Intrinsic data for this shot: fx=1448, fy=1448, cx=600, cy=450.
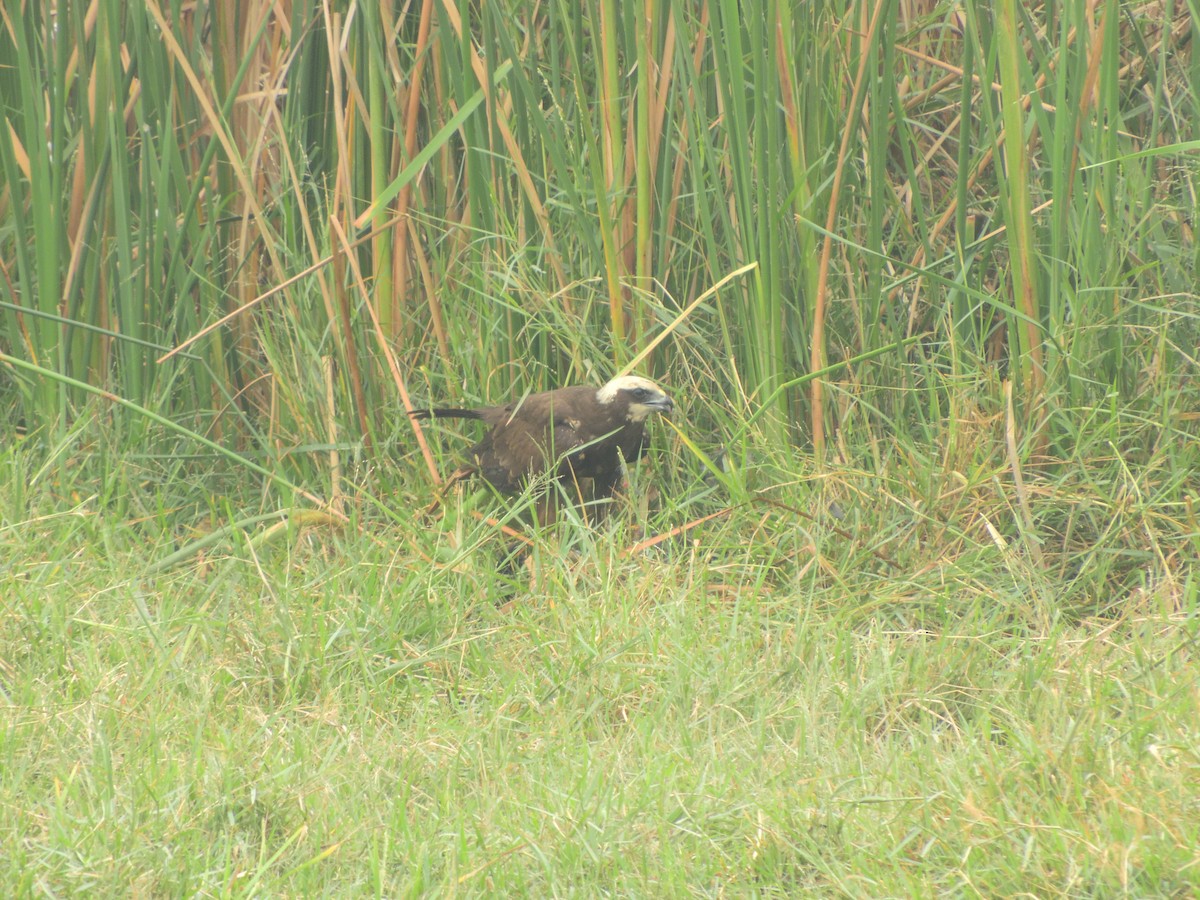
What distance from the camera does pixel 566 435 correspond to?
3201 millimetres

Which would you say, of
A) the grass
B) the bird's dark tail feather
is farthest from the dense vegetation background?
the bird's dark tail feather

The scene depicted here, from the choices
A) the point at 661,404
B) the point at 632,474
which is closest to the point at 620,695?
the point at 661,404

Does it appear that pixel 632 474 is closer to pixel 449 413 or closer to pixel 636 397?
pixel 636 397

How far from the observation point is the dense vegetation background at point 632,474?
2.07 meters

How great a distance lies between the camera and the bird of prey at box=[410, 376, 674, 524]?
317 cm

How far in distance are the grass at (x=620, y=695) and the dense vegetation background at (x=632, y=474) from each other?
0.01m

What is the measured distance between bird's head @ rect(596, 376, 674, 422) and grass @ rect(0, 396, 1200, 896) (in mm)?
253

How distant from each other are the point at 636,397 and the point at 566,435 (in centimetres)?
18

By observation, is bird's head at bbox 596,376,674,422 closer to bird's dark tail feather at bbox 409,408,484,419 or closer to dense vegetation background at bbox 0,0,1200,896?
dense vegetation background at bbox 0,0,1200,896

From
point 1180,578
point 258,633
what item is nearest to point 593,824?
point 258,633

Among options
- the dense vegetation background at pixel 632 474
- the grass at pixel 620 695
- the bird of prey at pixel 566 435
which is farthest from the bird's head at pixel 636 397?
the grass at pixel 620 695

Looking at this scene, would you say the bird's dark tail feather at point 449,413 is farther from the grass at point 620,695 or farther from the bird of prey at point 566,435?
the grass at point 620,695

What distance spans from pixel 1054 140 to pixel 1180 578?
2.99 ft

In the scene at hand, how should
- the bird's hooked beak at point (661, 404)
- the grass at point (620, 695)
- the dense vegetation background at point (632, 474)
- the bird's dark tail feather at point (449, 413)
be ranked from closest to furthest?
1. the grass at point (620, 695)
2. the dense vegetation background at point (632, 474)
3. the bird's hooked beak at point (661, 404)
4. the bird's dark tail feather at point (449, 413)
